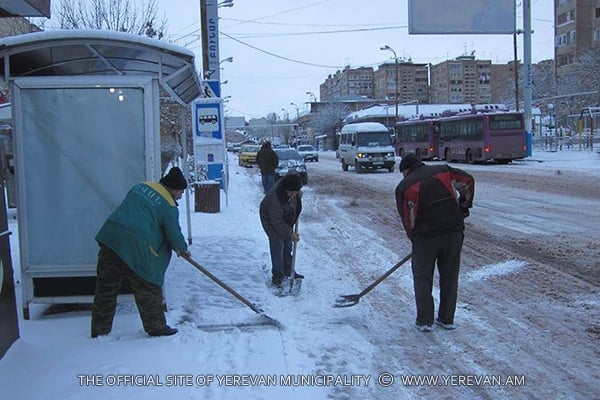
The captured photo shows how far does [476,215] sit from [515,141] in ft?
72.1

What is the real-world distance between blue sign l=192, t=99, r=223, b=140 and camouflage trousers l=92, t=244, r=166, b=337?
386 inches

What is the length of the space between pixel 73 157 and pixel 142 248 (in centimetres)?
178

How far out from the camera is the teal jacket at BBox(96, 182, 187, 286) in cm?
521

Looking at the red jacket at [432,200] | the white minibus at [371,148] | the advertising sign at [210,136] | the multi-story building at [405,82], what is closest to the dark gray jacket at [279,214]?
the red jacket at [432,200]

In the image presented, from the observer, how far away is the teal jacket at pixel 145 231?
521cm

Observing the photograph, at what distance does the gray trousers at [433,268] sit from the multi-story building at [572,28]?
8747 centimetres

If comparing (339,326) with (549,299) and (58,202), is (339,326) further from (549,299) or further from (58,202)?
(58,202)

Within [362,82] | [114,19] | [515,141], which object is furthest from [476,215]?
[362,82]

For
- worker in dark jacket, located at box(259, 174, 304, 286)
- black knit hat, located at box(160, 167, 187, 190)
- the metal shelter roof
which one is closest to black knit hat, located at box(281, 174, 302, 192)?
worker in dark jacket, located at box(259, 174, 304, 286)

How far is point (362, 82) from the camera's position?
151m

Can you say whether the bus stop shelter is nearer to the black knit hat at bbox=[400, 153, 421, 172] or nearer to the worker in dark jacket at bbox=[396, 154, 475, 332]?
the black knit hat at bbox=[400, 153, 421, 172]

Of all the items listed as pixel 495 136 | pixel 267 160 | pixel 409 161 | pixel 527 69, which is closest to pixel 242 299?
pixel 409 161

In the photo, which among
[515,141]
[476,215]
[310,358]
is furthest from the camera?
[515,141]

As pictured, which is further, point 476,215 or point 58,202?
point 476,215
